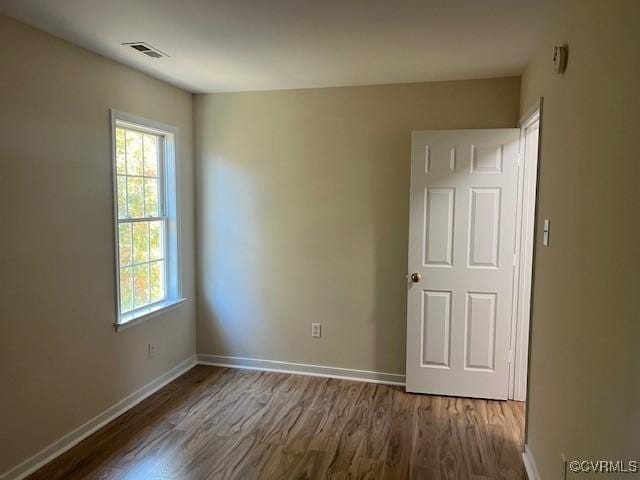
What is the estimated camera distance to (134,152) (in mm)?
3305

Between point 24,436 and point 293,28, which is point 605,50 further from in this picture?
point 24,436

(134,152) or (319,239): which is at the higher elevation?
(134,152)

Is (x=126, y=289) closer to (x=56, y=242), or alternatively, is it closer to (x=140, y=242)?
(x=140, y=242)

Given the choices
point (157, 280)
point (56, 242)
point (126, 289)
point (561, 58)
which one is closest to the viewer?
point (561, 58)

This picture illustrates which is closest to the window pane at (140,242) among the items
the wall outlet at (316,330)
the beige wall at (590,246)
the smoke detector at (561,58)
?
the wall outlet at (316,330)

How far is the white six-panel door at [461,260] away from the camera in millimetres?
3199

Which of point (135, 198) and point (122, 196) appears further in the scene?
point (135, 198)

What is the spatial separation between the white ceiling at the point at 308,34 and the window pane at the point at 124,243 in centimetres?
114

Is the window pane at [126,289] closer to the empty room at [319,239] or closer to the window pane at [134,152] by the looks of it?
the empty room at [319,239]

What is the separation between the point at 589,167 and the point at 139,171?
2.96m

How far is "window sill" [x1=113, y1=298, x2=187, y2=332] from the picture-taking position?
10.1 ft

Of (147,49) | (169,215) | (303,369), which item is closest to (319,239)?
(303,369)

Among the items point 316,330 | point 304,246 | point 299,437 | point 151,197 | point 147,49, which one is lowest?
point 299,437

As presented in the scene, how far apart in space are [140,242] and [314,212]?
140 cm
